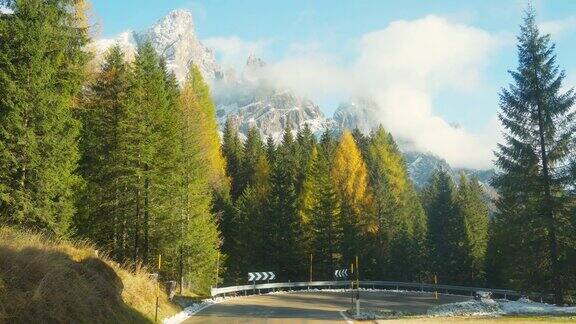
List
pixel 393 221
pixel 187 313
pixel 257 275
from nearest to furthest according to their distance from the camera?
1. pixel 187 313
2. pixel 257 275
3. pixel 393 221

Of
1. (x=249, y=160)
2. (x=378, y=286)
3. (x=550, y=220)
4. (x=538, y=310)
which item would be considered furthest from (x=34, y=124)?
(x=249, y=160)

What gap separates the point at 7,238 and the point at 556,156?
2808 cm

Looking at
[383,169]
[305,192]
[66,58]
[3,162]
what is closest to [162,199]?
[66,58]

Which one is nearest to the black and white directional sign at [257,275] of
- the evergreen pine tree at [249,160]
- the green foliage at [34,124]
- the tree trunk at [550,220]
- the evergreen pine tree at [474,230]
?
the green foliage at [34,124]

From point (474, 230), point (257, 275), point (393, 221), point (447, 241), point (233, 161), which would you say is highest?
point (233, 161)

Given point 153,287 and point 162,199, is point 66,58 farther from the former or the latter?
point 153,287

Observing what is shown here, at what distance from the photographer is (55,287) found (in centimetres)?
1036

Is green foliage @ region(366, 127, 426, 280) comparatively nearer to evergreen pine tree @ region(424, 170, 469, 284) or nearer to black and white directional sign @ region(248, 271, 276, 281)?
evergreen pine tree @ region(424, 170, 469, 284)

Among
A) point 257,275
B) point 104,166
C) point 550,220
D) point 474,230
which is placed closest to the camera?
point 550,220

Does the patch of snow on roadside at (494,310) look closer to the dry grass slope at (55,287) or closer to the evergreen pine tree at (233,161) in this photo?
the dry grass slope at (55,287)

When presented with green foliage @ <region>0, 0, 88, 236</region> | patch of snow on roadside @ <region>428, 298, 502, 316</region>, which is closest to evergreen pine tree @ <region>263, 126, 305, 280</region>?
patch of snow on roadside @ <region>428, 298, 502, 316</region>

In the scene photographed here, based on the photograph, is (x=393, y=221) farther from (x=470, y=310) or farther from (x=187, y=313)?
(x=187, y=313)

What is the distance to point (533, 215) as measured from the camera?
28422 mm

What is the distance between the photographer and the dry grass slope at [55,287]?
906 centimetres
